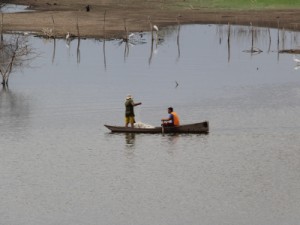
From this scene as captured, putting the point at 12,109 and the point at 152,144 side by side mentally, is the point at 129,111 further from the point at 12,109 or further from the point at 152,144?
the point at 12,109

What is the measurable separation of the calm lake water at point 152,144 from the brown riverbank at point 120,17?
511 inches

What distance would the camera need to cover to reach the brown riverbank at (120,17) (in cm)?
12350

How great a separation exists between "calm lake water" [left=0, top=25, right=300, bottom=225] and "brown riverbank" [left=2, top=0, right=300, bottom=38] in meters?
13.0

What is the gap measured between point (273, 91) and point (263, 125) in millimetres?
16480

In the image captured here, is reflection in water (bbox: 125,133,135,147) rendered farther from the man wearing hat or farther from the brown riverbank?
the brown riverbank

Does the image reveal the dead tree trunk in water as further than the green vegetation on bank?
No

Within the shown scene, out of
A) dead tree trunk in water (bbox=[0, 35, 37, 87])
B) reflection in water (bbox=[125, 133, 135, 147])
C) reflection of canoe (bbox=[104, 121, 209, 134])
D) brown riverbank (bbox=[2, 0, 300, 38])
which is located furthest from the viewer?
brown riverbank (bbox=[2, 0, 300, 38])

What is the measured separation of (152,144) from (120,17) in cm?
7059

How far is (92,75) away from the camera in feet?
320

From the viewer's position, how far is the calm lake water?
47.5m

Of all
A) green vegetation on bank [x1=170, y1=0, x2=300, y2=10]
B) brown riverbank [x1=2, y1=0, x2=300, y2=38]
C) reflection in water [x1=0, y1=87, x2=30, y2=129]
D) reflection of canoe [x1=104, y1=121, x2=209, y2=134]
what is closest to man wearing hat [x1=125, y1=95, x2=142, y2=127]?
reflection of canoe [x1=104, y1=121, x2=209, y2=134]

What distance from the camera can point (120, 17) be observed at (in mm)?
131875

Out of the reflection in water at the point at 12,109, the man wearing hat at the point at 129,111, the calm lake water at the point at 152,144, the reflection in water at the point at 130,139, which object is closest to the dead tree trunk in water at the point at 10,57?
the calm lake water at the point at 152,144

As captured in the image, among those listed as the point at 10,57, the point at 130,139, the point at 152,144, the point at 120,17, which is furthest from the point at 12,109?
the point at 120,17
